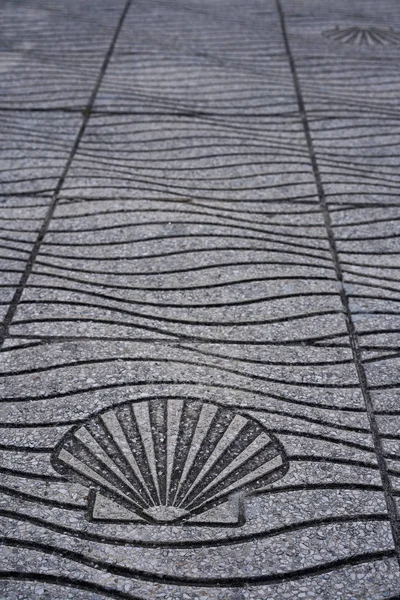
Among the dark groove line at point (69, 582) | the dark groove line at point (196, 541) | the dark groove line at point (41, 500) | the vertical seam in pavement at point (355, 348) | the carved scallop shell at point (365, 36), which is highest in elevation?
the carved scallop shell at point (365, 36)

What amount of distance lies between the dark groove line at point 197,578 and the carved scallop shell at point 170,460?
0.22 meters

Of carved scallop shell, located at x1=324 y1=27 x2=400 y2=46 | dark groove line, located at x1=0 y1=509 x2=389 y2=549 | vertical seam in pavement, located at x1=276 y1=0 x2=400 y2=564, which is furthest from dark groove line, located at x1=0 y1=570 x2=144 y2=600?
carved scallop shell, located at x1=324 y1=27 x2=400 y2=46

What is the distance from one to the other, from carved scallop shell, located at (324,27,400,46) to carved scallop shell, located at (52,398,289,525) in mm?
6231

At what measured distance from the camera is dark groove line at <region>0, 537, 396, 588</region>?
277cm

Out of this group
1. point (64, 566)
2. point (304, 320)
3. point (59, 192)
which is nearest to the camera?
point (64, 566)

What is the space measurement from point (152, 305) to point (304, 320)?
79cm

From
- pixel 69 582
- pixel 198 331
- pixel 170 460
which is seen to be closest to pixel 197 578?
pixel 69 582

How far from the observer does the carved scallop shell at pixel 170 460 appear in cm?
308

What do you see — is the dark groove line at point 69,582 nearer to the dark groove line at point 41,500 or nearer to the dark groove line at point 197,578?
the dark groove line at point 197,578

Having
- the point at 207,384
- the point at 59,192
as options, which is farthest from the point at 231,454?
the point at 59,192

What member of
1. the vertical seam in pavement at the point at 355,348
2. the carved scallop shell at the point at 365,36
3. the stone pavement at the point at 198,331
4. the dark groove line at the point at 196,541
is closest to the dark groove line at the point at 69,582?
the stone pavement at the point at 198,331

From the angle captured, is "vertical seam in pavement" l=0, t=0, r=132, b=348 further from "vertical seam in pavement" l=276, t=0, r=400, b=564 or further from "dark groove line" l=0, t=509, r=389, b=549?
"vertical seam in pavement" l=276, t=0, r=400, b=564

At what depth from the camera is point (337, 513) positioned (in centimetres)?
304

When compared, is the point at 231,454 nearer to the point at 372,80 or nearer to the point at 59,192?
the point at 59,192
